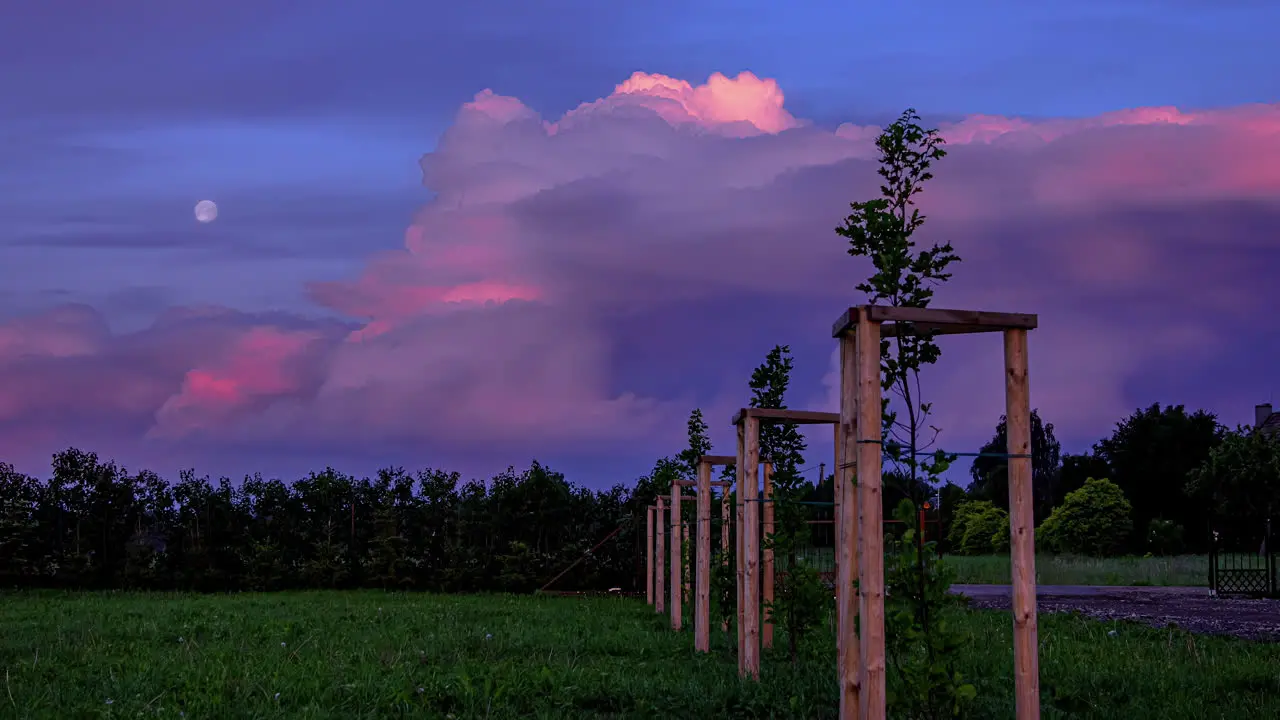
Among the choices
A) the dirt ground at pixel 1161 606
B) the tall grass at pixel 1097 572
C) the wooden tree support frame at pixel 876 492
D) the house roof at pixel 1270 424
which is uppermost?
the house roof at pixel 1270 424

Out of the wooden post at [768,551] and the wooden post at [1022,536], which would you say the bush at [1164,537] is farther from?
the wooden post at [1022,536]

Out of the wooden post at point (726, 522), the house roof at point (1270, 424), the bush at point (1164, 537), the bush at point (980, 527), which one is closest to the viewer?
the wooden post at point (726, 522)

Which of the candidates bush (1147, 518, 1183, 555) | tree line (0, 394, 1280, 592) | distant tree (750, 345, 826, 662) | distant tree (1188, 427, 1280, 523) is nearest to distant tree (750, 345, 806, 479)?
distant tree (750, 345, 826, 662)

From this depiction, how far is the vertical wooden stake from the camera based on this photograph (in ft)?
20.1

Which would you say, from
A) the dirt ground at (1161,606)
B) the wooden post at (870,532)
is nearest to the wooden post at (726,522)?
the dirt ground at (1161,606)

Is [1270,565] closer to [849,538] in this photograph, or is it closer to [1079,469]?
[849,538]

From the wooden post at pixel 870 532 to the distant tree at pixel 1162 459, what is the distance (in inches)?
1734

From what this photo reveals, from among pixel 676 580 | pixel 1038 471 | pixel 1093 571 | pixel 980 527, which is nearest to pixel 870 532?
pixel 676 580

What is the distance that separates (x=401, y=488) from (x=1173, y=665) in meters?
15.8

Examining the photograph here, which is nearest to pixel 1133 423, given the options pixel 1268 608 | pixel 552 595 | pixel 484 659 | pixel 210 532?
pixel 1268 608

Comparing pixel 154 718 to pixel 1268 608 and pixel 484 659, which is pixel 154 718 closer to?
pixel 484 659

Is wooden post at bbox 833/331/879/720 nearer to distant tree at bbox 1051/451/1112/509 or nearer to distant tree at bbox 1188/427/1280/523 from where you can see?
distant tree at bbox 1188/427/1280/523

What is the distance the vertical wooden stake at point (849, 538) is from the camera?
20.1 feet

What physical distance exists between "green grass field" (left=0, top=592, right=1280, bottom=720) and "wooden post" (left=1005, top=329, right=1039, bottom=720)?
162 cm
